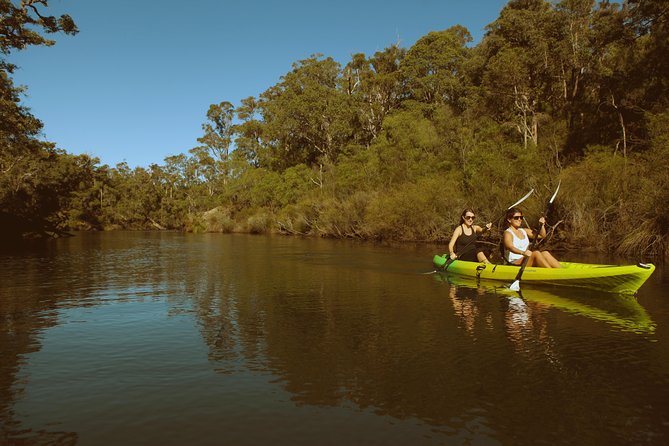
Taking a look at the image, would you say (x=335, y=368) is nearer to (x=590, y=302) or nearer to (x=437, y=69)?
(x=590, y=302)

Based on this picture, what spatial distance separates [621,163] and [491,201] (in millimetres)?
6288

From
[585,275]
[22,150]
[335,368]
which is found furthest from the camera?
[22,150]

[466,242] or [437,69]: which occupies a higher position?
[437,69]

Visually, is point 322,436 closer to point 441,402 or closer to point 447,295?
point 441,402

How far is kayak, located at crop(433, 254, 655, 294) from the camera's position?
9.69 meters

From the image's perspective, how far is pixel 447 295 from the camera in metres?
10.9

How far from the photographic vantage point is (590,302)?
995cm

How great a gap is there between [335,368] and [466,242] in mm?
9053

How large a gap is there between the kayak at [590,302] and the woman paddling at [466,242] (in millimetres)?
1291

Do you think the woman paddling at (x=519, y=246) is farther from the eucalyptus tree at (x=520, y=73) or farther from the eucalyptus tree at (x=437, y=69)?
the eucalyptus tree at (x=437, y=69)

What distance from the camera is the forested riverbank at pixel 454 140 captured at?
21.6 metres

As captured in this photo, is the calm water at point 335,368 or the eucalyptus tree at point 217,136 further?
the eucalyptus tree at point 217,136

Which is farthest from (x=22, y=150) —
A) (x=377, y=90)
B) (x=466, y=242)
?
(x=377, y=90)

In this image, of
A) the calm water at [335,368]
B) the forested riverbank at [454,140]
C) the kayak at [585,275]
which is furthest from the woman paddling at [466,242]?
the forested riverbank at [454,140]
